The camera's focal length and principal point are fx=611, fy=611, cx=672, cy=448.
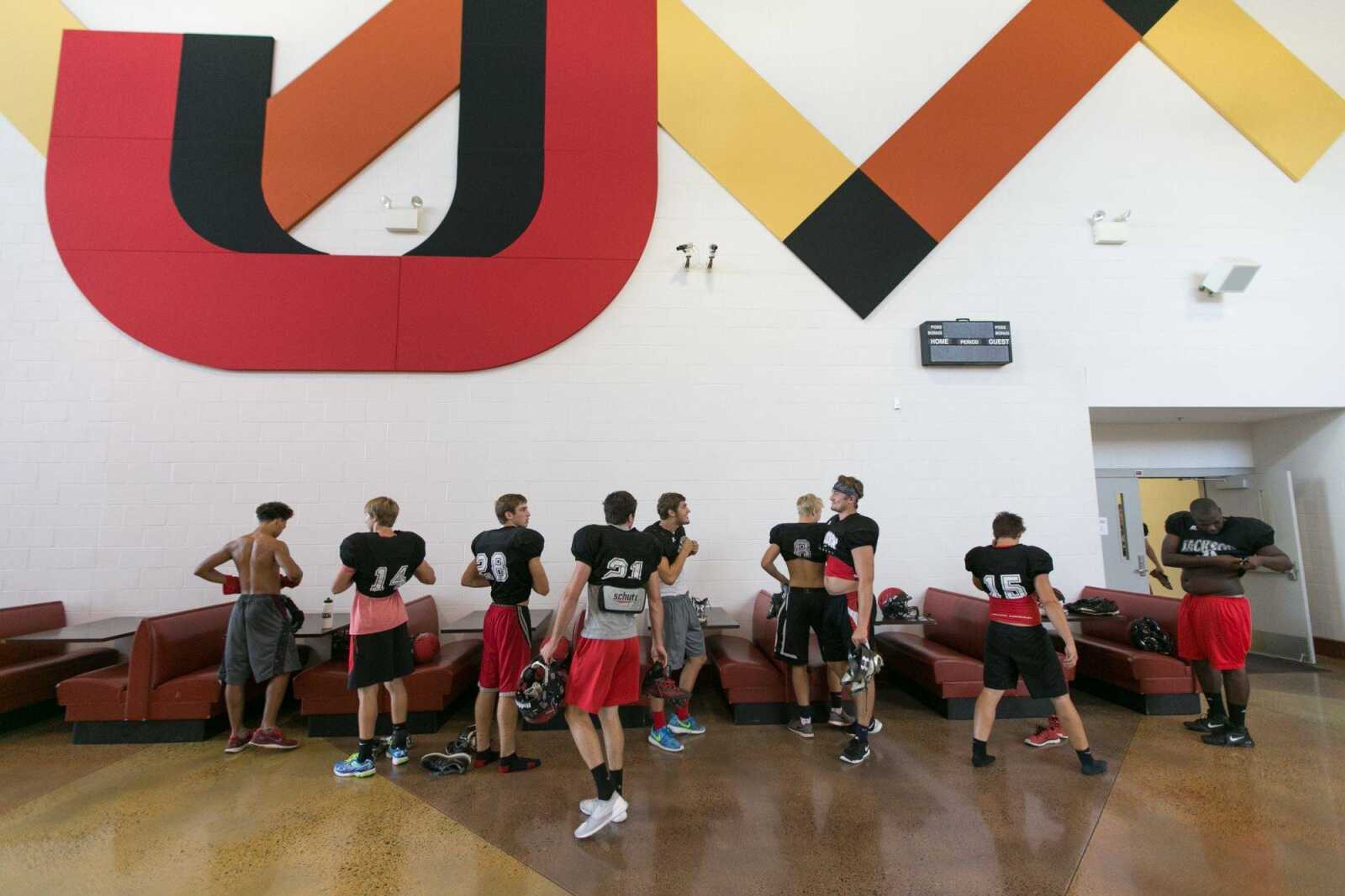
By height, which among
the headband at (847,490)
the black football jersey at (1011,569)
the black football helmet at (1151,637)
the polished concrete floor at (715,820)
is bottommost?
the polished concrete floor at (715,820)

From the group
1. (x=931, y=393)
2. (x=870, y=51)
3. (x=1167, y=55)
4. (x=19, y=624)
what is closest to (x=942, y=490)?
(x=931, y=393)

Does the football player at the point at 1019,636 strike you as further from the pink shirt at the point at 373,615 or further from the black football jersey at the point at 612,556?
the pink shirt at the point at 373,615

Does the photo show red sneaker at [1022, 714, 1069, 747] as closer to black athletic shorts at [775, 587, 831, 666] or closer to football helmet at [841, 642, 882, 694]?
football helmet at [841, 642, 882, 694]

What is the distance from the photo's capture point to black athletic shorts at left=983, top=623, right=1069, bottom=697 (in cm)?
314

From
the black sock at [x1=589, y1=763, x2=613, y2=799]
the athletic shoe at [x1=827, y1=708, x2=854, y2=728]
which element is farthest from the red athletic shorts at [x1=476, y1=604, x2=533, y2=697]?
the athletic shoe at [x1=827, y1=708, x2=854, y2=728]

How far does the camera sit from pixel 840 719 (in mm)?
3887

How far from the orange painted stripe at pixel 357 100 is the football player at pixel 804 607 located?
4337 mm

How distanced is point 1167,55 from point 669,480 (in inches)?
242

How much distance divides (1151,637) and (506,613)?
429cm

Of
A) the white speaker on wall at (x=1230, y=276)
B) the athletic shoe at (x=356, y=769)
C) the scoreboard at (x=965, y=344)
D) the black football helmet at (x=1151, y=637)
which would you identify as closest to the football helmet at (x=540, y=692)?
the athletic shoe at (x=356, y=769)

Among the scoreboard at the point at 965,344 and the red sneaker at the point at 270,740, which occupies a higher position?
the scoreboard at the point at 965,344

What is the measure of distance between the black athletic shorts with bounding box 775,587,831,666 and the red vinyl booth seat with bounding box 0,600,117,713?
15.0 feet

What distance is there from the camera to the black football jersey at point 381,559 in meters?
3.16

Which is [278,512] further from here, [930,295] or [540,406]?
[930,295]
